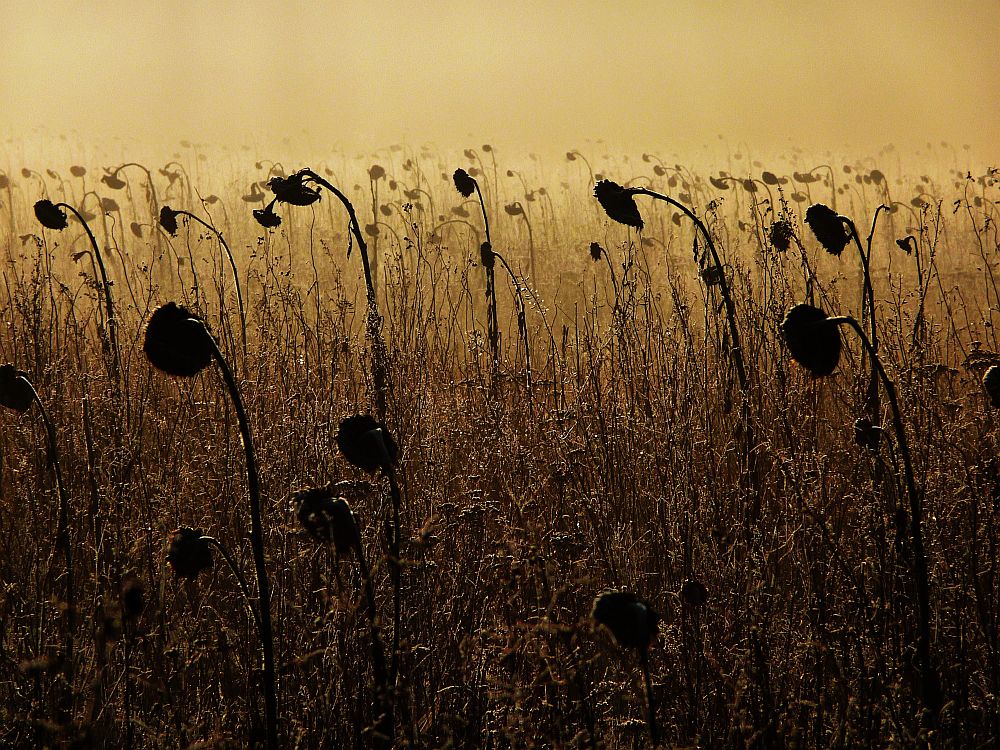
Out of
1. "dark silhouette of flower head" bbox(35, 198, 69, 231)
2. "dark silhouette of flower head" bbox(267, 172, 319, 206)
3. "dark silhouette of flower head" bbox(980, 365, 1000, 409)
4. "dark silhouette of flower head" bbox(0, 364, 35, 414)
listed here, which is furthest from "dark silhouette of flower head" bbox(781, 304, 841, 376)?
"dark silhouette of flower head" bbox(35, 198, 69, 231)

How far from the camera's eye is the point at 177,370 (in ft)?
4.26

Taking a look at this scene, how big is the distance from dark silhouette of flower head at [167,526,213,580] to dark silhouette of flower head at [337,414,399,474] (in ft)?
0.79

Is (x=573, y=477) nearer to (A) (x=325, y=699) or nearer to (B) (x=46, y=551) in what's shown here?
(A) (x=325, y=699)

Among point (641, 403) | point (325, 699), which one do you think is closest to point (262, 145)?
point (641, 403)

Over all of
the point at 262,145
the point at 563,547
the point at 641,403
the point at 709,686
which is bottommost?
the point at 709,686

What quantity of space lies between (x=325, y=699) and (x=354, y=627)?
219mm

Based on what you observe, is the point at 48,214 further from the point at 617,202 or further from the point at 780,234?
the point at 780,234

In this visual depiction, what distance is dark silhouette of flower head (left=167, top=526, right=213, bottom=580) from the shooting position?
54.5 inches

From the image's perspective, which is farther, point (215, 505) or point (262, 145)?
point (262, 145)

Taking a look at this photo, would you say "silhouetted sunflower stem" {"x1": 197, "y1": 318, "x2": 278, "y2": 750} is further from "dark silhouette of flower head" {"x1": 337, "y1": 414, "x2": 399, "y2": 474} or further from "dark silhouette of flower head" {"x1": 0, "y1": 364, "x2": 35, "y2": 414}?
"dark silhouette of flower head" {"x1": 0, "y1": 364, "x2": 35, "y2": 414}

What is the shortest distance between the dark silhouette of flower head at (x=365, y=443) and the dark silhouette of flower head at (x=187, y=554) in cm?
24

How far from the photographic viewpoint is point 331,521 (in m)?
1.36

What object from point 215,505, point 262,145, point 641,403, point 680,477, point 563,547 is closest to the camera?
point 563,547

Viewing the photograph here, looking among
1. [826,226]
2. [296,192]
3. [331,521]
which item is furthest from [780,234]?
[331,521]
